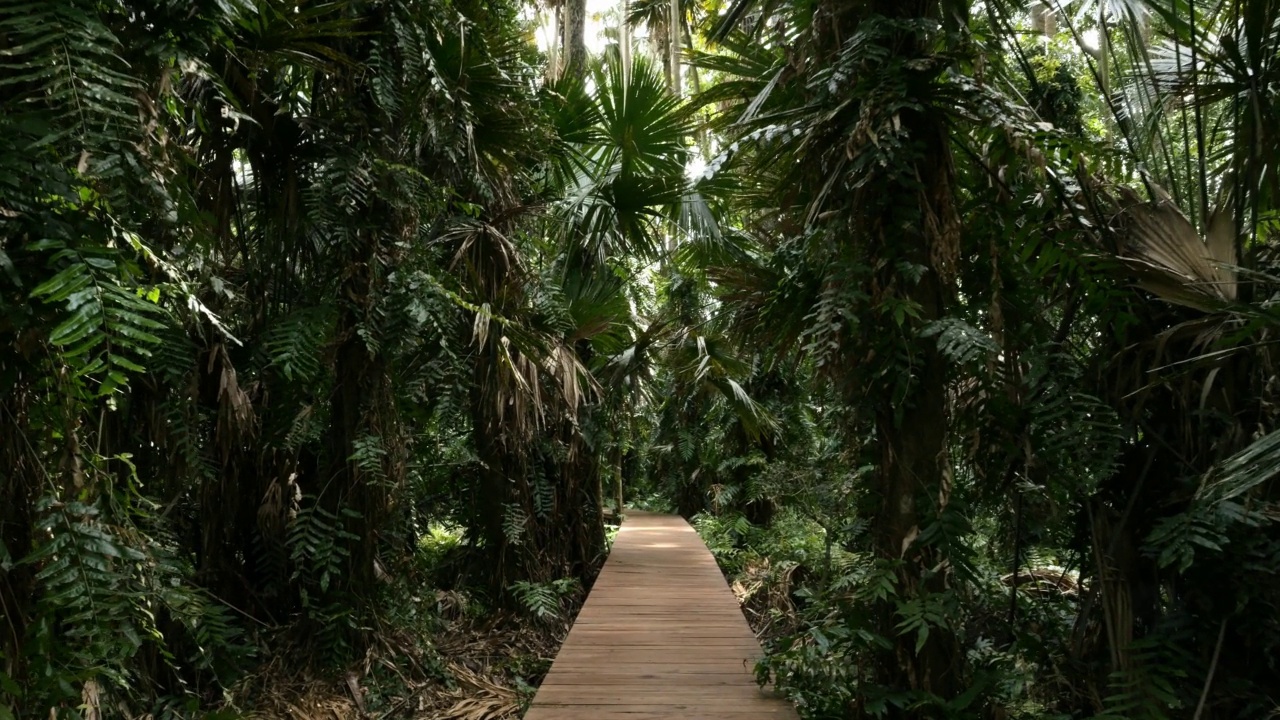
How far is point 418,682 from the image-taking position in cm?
420

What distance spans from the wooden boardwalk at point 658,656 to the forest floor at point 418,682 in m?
0.60

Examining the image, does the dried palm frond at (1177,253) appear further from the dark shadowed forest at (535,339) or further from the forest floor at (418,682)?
the forest floor at (418,682)

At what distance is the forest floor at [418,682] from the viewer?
366 centimetres

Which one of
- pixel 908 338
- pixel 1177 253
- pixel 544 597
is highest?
pixel 1177 253

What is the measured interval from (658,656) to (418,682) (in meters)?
1.35

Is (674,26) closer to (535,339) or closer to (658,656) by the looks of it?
(535,339)

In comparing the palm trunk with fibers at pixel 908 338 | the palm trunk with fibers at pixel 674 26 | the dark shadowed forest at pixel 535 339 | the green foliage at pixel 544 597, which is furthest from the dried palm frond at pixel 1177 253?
the palm trunk with fibers at pixel 674 26

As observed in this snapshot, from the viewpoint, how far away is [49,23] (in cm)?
154

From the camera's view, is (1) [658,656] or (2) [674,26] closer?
(1) [658,656]

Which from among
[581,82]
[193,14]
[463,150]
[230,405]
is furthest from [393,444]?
[581,82]

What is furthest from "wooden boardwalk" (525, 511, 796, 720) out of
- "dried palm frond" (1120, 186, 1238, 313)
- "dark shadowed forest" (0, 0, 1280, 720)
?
"dried palm frond" (1120, 186, 1238, 313)

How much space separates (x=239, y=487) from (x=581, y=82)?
3.51 m

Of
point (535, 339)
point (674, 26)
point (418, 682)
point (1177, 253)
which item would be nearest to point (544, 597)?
point (418, 682)

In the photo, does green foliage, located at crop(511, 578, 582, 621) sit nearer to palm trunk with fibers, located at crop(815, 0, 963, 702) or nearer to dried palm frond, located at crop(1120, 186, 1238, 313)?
palm trunk with fibers, located at crop(815, 0, 963, 702)
